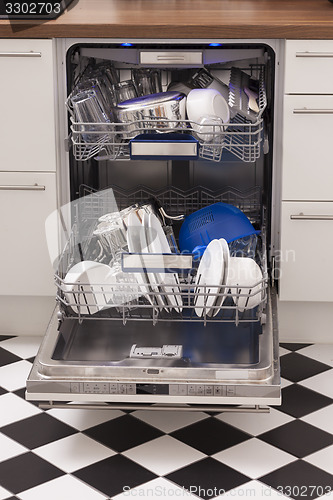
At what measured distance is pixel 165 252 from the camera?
2301mm

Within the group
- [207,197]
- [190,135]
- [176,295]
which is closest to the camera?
[176,295]

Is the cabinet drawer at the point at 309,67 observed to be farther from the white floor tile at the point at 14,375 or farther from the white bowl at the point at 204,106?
the white floor tile at the point at 14,375

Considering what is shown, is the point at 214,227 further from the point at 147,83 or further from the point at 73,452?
the point at 73,452

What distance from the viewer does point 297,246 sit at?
8.41 ft

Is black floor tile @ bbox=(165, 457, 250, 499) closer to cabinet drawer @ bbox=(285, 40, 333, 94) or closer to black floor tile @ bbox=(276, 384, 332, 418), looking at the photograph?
black floor tile @ bbox=(276, 384, 332, 418)

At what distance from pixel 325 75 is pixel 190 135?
1.44 feet

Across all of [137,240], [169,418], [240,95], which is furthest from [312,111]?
[169,418]

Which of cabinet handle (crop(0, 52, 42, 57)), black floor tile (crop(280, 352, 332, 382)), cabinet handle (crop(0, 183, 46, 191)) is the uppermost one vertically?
cabinet handle (crop(0, 52, 42, 57))

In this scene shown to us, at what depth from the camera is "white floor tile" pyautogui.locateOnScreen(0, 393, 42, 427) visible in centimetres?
229

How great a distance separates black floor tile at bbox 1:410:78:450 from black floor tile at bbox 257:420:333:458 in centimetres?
54

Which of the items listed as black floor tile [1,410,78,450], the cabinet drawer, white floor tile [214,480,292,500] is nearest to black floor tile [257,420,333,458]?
white floor tile [214,480,292,500]

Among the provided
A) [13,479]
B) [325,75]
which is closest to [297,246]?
[325,75]

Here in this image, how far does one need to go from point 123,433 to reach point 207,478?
296mm

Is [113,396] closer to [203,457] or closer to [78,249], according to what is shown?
[203,457]
